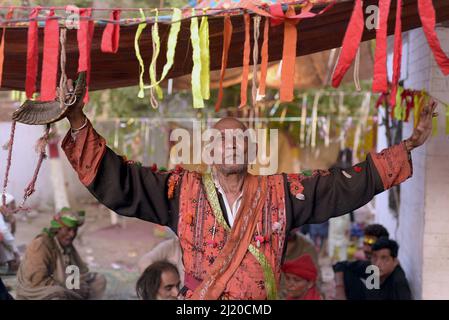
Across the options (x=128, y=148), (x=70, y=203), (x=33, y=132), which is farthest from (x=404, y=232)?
(x=70, y=203)

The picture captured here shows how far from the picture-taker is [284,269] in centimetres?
597

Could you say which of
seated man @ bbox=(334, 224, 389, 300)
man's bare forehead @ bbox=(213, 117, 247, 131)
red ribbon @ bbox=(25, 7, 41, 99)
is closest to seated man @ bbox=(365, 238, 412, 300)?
seated man @ bbox=(334, 224, 389, 300)

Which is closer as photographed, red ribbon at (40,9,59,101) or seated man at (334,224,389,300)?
red ribbon at (40,9,59,101)

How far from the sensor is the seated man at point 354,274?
6.11 meters

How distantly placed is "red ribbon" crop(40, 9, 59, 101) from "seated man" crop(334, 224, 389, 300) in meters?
3.74

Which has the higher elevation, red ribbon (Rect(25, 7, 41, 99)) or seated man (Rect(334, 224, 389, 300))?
red ribbon (Rect(25, 7, 41, 99))

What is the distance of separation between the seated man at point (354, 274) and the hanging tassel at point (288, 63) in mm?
3355

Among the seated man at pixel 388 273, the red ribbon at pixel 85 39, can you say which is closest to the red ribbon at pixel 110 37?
the red ribbon at pixel 85 39

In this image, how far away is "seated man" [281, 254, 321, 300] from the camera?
587 cm

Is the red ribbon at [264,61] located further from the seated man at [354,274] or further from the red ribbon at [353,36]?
the seated man at [354,274]

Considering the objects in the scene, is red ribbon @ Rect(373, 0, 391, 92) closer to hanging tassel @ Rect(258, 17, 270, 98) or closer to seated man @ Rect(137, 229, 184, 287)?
hanging tassel @ Rect(258, 17, 270, 98)
